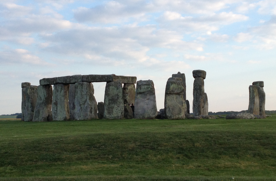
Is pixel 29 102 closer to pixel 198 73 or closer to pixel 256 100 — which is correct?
pixel 198 73

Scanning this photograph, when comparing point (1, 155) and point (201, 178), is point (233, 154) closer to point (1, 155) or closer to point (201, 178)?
point (201, 178)

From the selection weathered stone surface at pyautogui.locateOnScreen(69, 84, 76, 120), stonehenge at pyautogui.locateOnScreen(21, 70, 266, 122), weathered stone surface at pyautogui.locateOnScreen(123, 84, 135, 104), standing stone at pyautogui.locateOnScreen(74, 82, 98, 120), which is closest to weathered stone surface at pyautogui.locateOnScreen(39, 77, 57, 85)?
stonehenge at pyautogui.locateOnScreen(21, 70, 266, 122)

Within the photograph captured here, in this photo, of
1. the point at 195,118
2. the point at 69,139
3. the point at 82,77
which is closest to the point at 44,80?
the point at 82,77

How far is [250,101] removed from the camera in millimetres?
27203

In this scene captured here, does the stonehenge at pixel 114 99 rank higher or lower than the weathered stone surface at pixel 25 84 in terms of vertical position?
lower

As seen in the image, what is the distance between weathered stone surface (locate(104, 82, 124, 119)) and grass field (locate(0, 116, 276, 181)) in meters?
10.2

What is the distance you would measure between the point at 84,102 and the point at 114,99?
2.21 m

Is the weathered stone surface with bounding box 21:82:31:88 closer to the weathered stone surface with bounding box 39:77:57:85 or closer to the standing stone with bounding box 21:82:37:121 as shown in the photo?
the standing stone with bounding box 21:82:37:121

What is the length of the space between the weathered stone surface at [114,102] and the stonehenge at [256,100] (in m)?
9.76

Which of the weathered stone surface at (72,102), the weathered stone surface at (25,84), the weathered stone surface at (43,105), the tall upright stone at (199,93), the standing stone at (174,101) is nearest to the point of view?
the standing stone at (174,101)

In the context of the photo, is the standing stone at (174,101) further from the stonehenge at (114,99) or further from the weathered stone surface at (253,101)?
the weathered stone surface at (253,101)

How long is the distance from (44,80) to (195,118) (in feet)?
38.0

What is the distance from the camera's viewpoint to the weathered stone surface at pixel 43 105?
88.3 feet

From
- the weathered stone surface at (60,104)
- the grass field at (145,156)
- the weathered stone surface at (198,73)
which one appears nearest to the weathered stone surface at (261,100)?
the weathered stone surface at (198,73)
